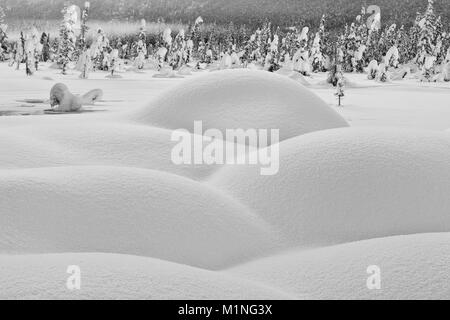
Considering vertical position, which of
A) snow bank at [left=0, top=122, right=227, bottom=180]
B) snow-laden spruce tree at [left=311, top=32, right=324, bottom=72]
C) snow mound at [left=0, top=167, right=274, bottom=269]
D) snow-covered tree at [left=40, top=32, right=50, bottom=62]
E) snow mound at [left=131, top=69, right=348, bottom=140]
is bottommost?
snow mound at [left=0, top=167, right=274, bottom=269]

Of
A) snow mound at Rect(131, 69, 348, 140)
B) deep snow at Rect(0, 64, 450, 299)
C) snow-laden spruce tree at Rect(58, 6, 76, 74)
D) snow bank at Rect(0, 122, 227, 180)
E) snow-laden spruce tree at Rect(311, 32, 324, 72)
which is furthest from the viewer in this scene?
snow-laden spruce tree at Rect(311, 32, 324, 72)

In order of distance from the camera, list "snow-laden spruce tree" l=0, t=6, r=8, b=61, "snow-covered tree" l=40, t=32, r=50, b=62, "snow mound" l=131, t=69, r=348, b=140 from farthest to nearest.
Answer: "snow-covered tree" l=40, t=32, r=50, b=62 < "snow-laden spruce tree" l=0, t=6, r=8, b=61 < "snow mound" l=131, t=69, r=348, b=140

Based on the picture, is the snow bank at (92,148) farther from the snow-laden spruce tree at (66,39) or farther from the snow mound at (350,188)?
the snow-laden spruce tree at (66,39)

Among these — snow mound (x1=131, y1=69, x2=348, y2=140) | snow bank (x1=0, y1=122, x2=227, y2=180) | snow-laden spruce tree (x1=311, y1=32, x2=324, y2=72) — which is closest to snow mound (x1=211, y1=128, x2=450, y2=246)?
snow bank (x1=0, y1=122, x2=227, y2=180)

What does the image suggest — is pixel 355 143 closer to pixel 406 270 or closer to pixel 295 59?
pixel 406 270

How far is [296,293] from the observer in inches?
83.4

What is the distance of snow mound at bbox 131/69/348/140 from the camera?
5.38 metres

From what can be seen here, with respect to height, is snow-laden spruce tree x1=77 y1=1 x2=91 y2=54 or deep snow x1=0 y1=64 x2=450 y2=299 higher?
snow-laden spruce tree x1=77 y1=1 x2=91 y2=54

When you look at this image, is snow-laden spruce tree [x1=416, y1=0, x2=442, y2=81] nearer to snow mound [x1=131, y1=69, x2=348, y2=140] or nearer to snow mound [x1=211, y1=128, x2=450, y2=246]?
snow mound [x1=131, y1=69, x2=348, y2=140]

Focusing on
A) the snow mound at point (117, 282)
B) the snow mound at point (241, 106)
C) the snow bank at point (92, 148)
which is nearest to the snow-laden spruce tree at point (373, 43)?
the snow mound at point (241, 106)

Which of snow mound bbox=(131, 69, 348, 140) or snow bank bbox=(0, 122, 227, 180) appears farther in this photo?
snow mound bbox=(131, 69, 348, 140)

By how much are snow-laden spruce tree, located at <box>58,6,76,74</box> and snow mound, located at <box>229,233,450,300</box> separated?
114 feet

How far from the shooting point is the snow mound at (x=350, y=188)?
3014mm

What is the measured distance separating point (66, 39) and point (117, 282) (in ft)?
128
